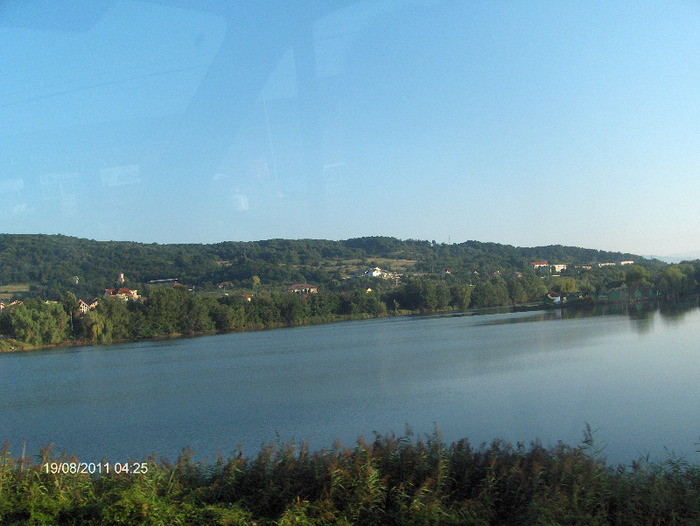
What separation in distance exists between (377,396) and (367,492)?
375 inches

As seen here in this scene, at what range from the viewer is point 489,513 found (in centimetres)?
439

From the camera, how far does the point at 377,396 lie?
46.0 ft

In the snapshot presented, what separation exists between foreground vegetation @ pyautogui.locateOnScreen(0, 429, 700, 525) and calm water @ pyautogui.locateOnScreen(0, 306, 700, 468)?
3.45 meters

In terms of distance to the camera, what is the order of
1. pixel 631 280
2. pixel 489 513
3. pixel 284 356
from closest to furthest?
pixel 489 513 < pixel 284 356 < pixel 631 280

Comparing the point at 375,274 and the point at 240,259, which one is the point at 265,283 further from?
the point at 375,274

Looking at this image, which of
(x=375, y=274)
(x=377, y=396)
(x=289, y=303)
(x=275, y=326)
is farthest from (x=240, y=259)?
(x=377, y=396)

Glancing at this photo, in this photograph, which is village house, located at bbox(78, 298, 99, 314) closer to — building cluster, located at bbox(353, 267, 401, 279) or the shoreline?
the shoreline

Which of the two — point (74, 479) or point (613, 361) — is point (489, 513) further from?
point (613, 361)

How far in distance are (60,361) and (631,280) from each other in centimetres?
4754

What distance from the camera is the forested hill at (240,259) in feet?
152

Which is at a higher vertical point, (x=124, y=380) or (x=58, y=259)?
(x=58, y=259)

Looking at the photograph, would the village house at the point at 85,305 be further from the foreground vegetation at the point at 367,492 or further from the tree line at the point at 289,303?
the foreground vegetation at the point at 367,492

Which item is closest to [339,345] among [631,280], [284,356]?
[284,356]

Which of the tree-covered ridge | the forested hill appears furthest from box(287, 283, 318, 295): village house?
the forested hill
